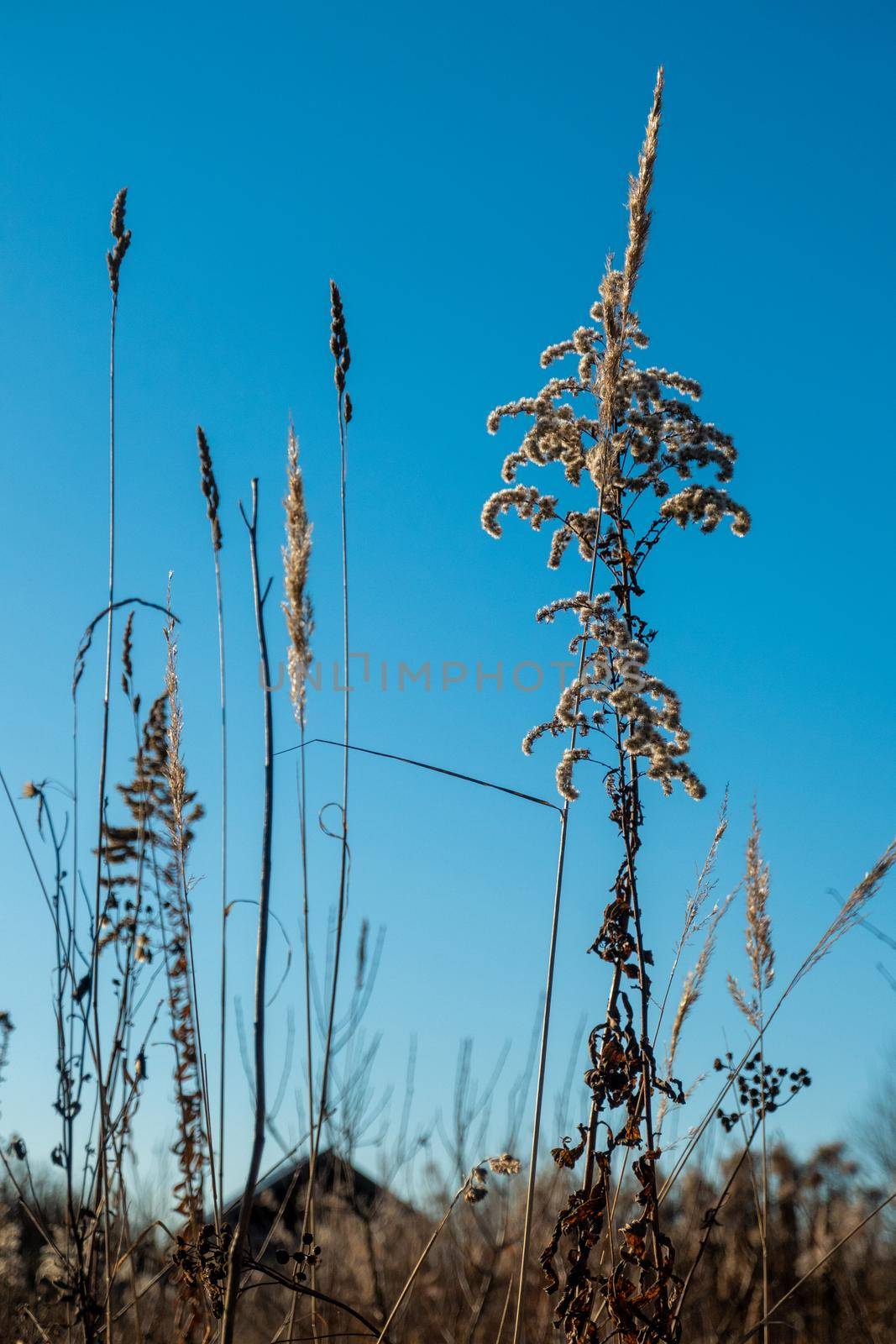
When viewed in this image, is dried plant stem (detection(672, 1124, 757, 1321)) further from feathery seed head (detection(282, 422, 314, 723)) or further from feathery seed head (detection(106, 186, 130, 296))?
feathery seed head (detection(106, 186, 130, 296))

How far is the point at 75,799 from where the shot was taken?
2.77m

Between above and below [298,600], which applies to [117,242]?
above

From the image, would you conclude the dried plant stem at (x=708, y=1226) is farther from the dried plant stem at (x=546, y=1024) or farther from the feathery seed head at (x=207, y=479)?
the feathery seed head at (x=207, y=479)

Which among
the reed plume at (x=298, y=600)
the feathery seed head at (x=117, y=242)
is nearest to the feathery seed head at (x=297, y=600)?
the reed plume at (x=298, y=600)

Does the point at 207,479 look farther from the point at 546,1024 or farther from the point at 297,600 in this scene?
the point at 546,1024

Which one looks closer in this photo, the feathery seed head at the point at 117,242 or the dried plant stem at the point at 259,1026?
the dried plant stem at the point at 259,1026

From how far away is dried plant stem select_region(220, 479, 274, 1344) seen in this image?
150 centimetres

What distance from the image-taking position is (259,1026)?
1.56 meters

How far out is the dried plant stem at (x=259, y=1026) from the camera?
4.91ft

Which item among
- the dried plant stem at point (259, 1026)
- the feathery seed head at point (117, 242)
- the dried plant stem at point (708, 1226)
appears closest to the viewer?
the dried plant stem at point (259, 1026)

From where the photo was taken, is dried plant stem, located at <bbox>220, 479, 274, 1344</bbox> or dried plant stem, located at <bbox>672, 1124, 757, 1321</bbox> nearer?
dried plant stem, located at <bbox>220, 479, 274, 1344</bbox>

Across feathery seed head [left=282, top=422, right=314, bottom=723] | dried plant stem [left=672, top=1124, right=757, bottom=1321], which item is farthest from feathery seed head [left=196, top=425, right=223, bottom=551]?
dried plant stem [left=672, top=1124, right=757, bottom=1321]

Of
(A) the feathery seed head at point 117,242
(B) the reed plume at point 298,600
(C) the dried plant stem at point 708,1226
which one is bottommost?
(C) the dried plant stem at point 708,1226

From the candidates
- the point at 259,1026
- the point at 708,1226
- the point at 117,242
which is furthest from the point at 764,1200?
the point at 117,242
